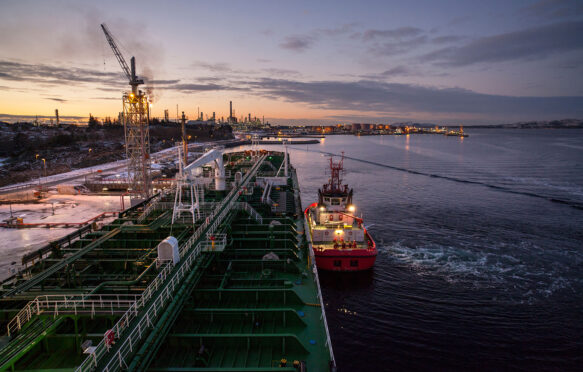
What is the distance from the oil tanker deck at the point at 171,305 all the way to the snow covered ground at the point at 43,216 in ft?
30.5

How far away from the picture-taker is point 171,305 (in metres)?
12.6

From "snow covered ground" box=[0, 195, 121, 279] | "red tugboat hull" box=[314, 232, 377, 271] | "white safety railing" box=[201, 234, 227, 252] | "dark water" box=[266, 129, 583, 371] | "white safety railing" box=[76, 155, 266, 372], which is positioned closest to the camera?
"white safety railing" box=[76, 155, 266, 372]

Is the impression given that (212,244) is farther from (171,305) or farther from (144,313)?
(144,313)

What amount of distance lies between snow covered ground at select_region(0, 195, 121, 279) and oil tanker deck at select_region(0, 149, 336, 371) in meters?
9.30

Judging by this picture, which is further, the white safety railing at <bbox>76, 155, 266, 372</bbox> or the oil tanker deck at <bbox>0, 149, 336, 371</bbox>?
the oil tanker deck at <bbox>0, 149, 336, 371</bbox>

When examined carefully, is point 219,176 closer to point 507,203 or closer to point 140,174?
point 140,174

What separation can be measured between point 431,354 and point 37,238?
36108 millimetres

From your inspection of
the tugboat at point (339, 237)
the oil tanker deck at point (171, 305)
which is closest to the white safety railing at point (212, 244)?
the oil tanker deck at point (171, 305)

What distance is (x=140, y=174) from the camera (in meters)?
44.5

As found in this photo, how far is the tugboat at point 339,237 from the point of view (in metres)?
28.5

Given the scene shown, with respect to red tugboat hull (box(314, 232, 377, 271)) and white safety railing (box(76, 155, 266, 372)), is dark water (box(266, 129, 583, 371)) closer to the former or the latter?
red tugboat hull (box(314, 232, 377, 271))

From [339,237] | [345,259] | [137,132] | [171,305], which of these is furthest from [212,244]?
[137,132]

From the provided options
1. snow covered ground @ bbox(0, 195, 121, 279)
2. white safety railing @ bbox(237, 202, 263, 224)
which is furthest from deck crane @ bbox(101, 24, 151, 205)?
white safety railing @ bbox(237, 202, 263, 224)

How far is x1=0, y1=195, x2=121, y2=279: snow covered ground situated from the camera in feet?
90.1
